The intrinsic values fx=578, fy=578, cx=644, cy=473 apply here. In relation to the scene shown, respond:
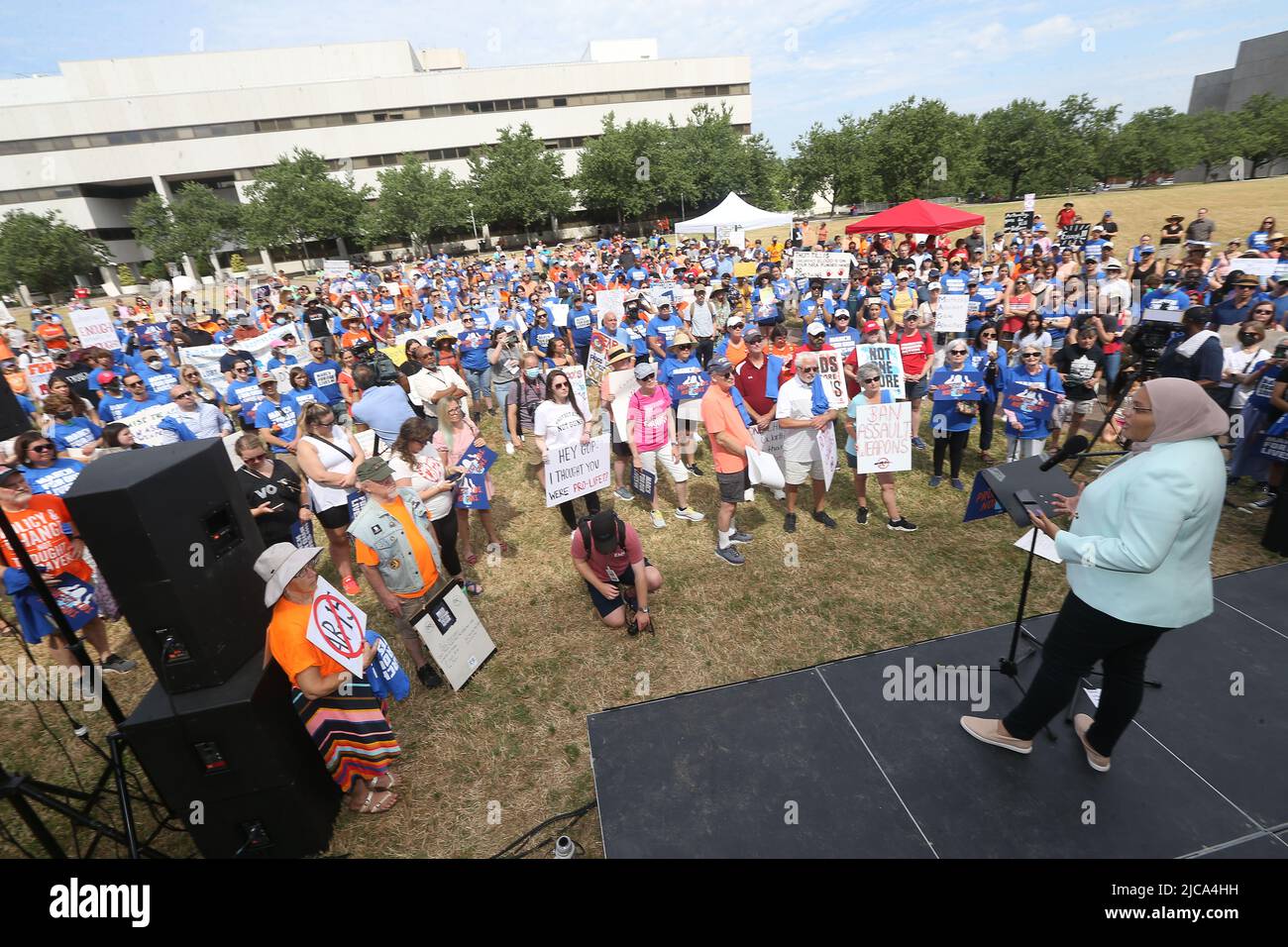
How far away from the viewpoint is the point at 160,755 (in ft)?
10.9

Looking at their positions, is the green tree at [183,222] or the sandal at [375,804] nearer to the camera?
the sandal at [375,804]

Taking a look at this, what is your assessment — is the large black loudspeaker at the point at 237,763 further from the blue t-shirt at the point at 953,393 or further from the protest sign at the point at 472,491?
the blue t-shirt at the point at 953,393

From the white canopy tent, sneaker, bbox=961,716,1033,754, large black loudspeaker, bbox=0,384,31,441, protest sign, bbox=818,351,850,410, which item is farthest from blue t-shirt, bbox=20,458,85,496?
the white canopy tent

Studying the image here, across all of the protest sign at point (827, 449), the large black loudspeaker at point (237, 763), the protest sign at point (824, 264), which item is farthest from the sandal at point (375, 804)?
the protest sign at point (824, 264)

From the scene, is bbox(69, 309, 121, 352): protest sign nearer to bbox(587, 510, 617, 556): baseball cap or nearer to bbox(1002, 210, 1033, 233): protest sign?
bbox(587, 510, 617, 556): baseball cap

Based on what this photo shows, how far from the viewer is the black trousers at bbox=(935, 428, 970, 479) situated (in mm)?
8023

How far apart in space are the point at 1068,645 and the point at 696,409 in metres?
5.40

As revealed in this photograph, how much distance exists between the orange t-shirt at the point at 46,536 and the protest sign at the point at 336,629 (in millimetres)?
3499

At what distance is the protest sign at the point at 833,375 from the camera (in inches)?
286

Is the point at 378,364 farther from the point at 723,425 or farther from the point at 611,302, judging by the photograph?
the point at 723,425

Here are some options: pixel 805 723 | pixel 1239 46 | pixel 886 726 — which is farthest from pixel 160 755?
pixel 1239 46

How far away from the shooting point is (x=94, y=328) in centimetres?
1407

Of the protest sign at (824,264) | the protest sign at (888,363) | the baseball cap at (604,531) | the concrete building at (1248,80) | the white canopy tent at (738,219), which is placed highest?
the concrete building at (1248,80)
